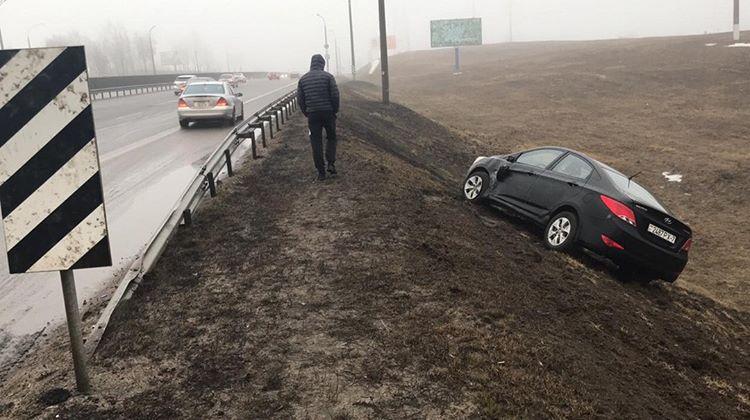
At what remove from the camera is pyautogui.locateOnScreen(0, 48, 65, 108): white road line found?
10.4ft

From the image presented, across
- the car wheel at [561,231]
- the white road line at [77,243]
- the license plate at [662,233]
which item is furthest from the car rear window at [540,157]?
the white road line at [77,243]

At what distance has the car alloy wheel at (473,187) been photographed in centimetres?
1048

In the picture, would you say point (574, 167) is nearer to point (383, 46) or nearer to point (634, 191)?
point (634, 191)

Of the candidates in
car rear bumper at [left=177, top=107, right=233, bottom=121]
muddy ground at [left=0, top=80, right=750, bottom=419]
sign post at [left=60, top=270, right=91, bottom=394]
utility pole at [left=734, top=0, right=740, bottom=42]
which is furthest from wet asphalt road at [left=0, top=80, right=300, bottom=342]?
utility pole at [left=734, top=0, right=740, bottom=42]

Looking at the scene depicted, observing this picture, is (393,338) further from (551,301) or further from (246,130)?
(246,130)

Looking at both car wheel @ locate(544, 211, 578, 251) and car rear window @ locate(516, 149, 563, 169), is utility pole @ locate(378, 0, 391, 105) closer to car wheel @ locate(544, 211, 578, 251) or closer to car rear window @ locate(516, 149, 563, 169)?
car rear window @ locate(516, 149, 563, 169)

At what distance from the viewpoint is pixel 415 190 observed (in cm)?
985

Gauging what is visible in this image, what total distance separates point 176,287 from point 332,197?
3408mm

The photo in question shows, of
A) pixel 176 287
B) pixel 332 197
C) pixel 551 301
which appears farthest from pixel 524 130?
pixel 176 287

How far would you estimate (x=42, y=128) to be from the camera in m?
3.25

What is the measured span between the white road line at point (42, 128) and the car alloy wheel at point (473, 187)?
8.03 meters

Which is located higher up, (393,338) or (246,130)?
(246,130)

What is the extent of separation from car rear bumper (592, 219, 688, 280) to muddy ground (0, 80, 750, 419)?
36 cm

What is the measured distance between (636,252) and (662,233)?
0.52 m
